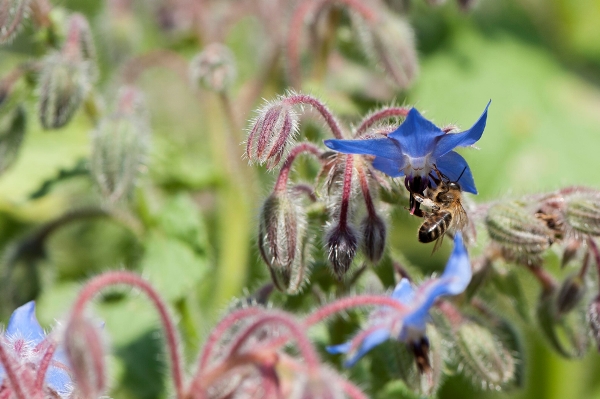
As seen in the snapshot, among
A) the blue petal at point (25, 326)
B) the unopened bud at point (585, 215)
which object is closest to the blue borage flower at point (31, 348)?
the blue petal at point (25, 326)

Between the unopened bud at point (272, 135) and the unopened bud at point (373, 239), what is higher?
the unopened bud at point (272, 135)

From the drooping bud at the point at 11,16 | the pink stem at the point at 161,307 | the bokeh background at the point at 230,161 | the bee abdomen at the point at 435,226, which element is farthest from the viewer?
the bokeh background at the point at 230,161

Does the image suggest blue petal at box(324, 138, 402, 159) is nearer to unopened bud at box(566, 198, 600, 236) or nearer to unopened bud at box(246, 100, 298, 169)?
unopened bud at box(246, 100, 298, 169)

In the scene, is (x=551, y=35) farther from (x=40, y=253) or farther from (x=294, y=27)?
(x=40, y=253)

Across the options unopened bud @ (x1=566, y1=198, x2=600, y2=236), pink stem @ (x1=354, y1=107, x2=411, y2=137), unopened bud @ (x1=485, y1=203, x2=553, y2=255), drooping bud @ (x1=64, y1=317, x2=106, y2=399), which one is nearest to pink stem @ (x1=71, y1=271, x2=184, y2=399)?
drooping bud @ (x1=64, y1=317, x2=106, y2=399)

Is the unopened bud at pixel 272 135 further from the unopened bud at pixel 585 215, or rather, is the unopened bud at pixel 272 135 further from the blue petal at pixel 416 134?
the unopened bud at pixel 585 215

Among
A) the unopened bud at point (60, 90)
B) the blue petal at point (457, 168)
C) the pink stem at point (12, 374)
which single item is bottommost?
the pink stem at point (12, 374)
